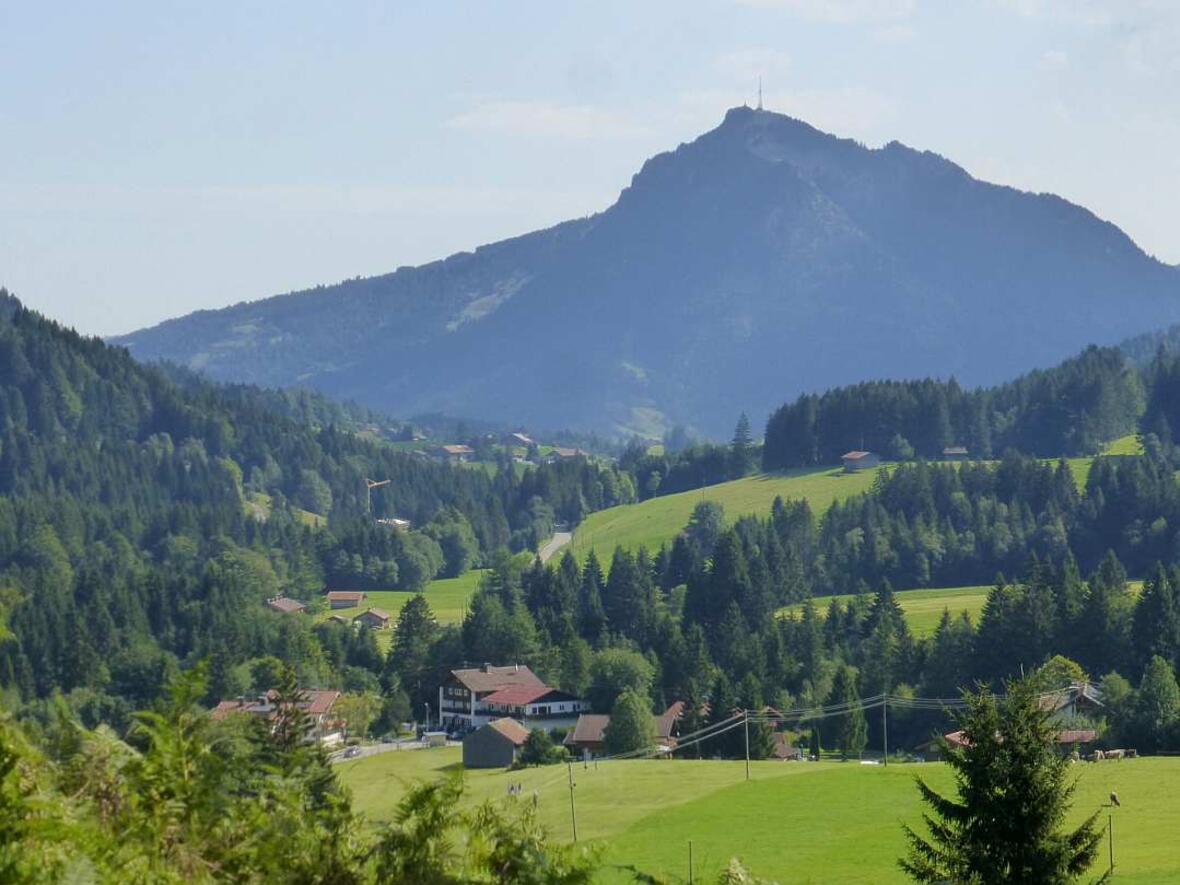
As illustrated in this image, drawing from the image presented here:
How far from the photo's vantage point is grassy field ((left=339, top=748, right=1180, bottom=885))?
51250 mm

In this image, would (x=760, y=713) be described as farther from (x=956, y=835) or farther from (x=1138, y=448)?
(x=1138, y=448)

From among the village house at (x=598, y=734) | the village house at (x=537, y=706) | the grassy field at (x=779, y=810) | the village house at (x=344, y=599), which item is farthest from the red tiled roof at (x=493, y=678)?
the village house at (x=344, y=599)

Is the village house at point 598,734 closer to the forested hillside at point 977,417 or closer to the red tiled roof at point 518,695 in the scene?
the red tiled roof at point 518,695

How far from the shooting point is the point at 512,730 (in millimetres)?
93125

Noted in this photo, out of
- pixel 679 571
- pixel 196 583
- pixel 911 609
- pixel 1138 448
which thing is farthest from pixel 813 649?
pixel 1138 448

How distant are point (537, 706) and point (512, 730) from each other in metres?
9.87

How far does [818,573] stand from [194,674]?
438ft

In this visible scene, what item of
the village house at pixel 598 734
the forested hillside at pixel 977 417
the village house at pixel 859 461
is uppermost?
the forested hillside at pixel 977 417

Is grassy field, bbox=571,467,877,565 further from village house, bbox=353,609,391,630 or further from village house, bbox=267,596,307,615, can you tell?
village house, bbox=267,596,307,615

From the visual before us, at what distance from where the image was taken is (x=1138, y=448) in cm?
17112

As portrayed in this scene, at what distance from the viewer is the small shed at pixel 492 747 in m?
89.8

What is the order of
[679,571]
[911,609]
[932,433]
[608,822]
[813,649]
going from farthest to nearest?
[932,433] < [679,571] < [911,609] < [813,649] < [608,822]

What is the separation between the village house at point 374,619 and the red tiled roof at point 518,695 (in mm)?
39506

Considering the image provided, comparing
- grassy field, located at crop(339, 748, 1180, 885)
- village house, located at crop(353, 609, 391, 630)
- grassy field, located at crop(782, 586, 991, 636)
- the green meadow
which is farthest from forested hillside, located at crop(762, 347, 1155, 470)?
grassy field, located at crop(339, 748, 1180, 885)
